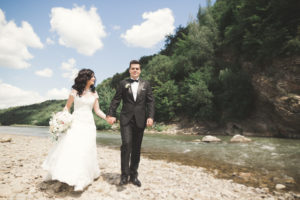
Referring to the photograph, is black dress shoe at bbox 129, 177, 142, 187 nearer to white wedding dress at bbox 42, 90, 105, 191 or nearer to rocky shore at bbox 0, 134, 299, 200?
rocky shore at bbox 0, 134, 299, 200

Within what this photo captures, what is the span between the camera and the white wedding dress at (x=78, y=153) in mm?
4125

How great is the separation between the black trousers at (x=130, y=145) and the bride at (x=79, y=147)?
29.0 inches

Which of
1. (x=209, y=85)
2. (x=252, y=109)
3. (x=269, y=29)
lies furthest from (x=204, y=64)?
(x=269, y=29)

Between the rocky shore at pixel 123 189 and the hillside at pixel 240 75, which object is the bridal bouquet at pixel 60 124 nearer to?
the rocky shore at pixel 123 189

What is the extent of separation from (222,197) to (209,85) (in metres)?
32.3

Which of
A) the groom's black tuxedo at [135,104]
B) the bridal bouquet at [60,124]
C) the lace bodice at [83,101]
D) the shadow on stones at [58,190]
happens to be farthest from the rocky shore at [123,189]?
the lace bodice at [83,101]

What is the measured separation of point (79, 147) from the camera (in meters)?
4.38

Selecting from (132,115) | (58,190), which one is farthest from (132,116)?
(58,190)

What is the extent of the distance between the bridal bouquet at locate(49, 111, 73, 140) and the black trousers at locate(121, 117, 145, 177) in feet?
4.18

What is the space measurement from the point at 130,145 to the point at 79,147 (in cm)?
116

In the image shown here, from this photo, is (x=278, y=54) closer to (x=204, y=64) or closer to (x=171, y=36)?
(x=204, y=64)

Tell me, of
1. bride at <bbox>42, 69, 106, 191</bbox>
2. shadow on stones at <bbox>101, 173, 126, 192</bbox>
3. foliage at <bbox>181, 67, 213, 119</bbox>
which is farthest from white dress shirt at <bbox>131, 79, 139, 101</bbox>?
foliage at <bbox>181, 67, 213, 119</bbox>

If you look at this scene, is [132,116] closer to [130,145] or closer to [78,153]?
[130,145]

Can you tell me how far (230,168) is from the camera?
8461 millimetres
